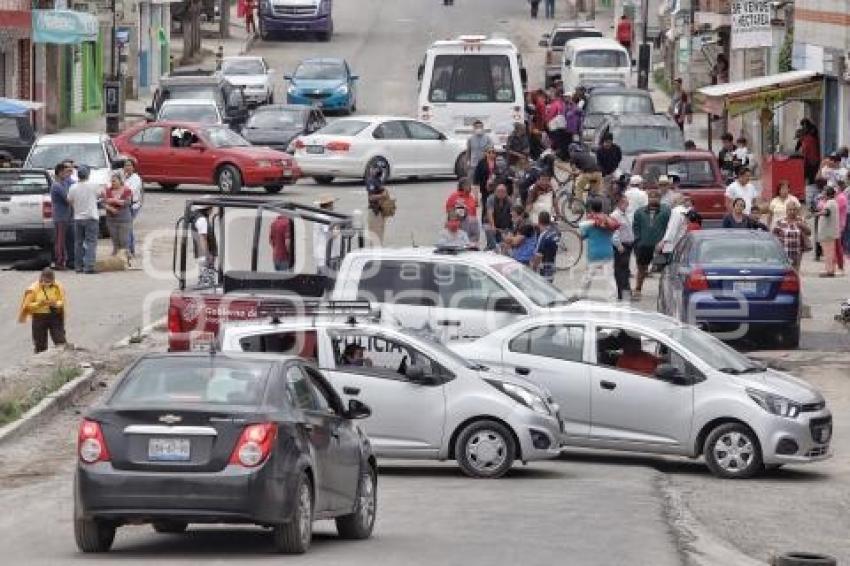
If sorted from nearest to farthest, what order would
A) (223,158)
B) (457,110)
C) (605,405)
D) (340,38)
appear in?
(605,405) → (223,158) → (457,110) → (340,38)

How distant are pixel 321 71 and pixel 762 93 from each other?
795 inches

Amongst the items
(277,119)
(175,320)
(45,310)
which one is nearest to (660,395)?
(175,320)

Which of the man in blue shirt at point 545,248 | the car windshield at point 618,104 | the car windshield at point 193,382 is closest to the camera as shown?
the car windshield at point 193,382

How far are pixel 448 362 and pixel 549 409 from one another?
98cm

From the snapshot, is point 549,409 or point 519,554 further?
point 549,409

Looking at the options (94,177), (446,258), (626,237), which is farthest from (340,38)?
(446,258)

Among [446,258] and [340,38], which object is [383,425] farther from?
[340,38]

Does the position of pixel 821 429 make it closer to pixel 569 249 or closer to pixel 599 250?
pixel 599 250

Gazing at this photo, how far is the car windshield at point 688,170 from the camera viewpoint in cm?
3978

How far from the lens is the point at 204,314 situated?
25.0 metres

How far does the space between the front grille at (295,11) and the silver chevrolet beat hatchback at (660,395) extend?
189 ft

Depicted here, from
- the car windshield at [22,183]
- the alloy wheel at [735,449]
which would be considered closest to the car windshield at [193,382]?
the alloy wheel at [735,449]

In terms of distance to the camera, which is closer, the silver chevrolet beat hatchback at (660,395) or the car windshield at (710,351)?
Result: the silver chevrolet beat hatchback at (660,395)

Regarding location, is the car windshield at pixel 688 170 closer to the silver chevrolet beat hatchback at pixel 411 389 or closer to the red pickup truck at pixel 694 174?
the red pickup truck at pixel 694 174
